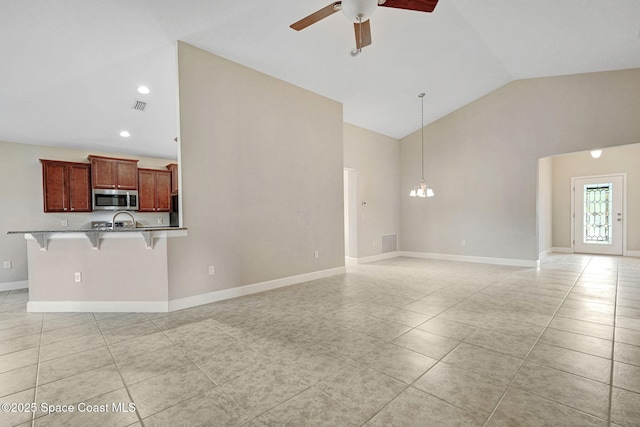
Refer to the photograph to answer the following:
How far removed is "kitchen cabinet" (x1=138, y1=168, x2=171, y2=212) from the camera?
6379 mm

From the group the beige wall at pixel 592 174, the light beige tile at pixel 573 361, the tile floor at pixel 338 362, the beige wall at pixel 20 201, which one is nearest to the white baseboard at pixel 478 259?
the tile floor at pixel 338 362

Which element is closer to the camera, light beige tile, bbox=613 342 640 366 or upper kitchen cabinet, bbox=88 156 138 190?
light beige tile, bbox=613 342 640 366

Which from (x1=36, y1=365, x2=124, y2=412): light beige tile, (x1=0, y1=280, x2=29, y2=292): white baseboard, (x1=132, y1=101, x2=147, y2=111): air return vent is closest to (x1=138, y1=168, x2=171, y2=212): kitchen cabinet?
(x1=132, y1=101, x2=147, y2=111): air return vent

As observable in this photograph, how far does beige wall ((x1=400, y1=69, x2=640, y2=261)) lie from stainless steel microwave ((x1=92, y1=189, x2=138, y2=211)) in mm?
6691

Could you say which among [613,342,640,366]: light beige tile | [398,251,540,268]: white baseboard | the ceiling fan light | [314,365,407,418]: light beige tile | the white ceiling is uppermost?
the white ceiling

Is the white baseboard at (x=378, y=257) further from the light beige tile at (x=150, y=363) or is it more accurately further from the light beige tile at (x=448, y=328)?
the light beige tile at (x=150, y=363)

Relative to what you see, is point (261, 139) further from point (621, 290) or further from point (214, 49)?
point (621, 290)

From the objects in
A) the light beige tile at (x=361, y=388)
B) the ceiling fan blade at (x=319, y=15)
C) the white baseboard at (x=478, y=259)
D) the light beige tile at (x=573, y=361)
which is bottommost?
the white baseboard at (x=478, y=259)

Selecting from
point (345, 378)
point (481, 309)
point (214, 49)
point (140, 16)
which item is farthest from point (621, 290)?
point (140, 16)

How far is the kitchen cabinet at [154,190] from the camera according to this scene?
6379 mm

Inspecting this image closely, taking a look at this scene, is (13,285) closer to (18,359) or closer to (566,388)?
(18,359)

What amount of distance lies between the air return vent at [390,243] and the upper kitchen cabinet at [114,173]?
239 inches

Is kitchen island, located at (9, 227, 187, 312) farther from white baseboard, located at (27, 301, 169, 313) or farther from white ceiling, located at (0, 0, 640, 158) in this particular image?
white ceiling, located at (0, 0, 640, 158)

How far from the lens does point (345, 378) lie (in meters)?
2.03
